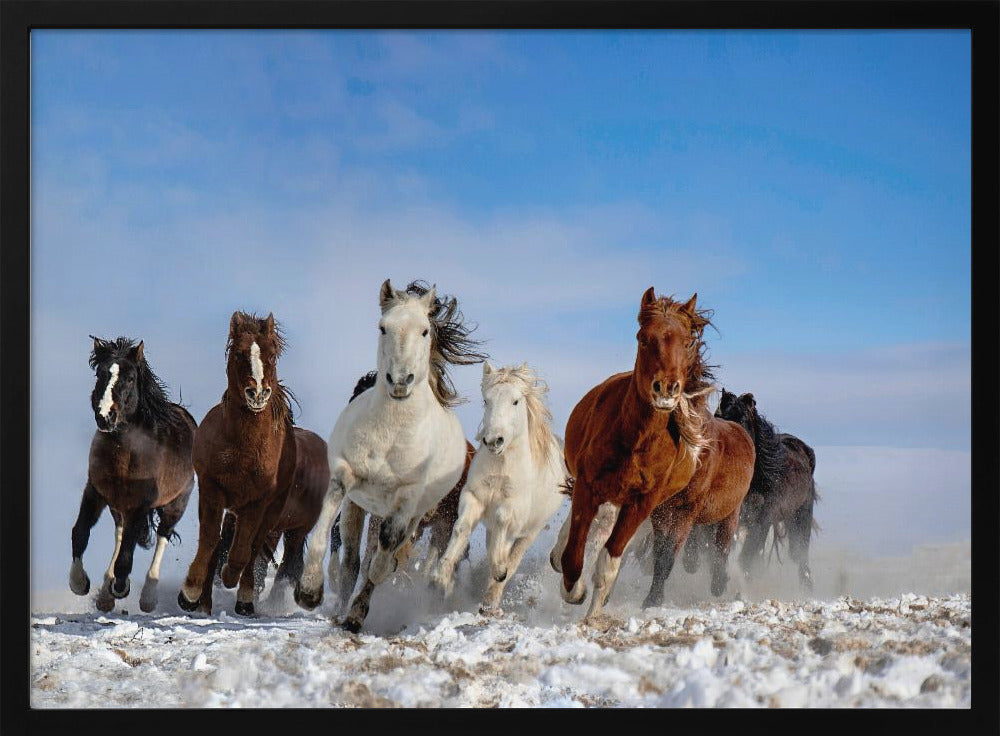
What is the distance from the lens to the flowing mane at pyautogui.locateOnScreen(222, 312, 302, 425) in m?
3.83

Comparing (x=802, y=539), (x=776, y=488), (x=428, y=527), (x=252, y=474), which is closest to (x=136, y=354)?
(x=252, y=474)

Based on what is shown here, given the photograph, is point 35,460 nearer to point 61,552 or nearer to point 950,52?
point 61,552

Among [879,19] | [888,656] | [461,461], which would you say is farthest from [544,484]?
[879,19]

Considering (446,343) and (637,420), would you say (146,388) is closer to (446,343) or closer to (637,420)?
(446,343)

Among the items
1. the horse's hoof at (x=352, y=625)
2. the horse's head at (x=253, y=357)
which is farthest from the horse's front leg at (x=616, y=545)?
the horse's head at (x=253, y=357)

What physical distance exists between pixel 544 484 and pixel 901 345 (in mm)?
1319

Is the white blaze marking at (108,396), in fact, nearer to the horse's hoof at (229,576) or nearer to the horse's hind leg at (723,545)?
the horse's hoof at (229,576)

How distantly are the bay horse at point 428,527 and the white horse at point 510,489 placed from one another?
40 millimetres

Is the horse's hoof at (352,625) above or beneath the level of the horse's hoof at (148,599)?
beneath

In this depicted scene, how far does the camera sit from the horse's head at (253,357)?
3.83 m

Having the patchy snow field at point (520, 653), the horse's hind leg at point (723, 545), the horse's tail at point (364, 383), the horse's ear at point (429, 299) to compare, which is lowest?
the patchy snow field at point (520, 653)

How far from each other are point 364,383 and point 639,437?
37.5 inches

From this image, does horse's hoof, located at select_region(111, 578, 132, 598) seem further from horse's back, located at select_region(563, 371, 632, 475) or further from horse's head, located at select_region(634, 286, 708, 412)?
horse's head, located at select_region(634, 286, 708, 412)

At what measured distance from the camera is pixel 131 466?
3.97 meters
